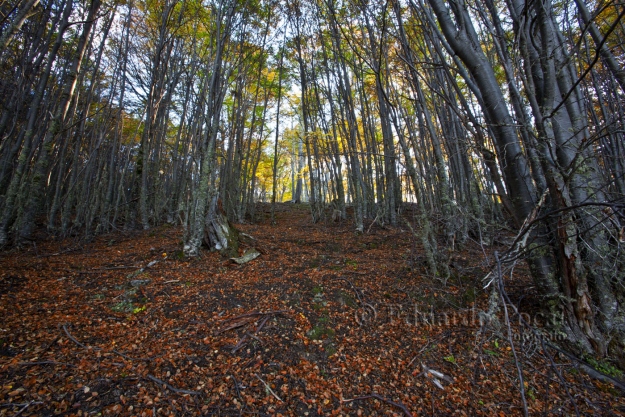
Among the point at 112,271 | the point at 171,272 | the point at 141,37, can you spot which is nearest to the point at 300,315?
the point at 171,272

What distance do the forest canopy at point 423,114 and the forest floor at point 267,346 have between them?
2.38 ft

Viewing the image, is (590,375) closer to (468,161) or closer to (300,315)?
(300,315)

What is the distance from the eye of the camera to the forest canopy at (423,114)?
258 cm

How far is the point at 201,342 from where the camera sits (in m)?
2.80

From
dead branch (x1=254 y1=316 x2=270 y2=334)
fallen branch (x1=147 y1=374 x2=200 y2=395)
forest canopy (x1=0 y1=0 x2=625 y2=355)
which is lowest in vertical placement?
fallen branch (x1=147 y1=374 x2=200 y2=395)

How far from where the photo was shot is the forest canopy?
2.58 m

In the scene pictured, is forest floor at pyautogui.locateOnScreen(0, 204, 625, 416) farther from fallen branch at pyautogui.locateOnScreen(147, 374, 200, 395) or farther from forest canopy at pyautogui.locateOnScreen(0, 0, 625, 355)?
forest canopy at pyautogui.locateOnScreen(0, 0, 625, 355)

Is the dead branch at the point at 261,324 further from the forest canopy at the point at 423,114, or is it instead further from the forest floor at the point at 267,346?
the forest canopy at the point at 423,114

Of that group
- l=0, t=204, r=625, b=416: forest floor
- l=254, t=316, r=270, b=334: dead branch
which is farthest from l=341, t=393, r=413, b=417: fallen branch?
l=254, t=316, r=270, b=334: dead branch

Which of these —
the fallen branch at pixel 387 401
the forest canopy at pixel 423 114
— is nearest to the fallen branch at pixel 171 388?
the fallen branch at pixel 387 401

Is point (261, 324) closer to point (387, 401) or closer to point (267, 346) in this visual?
point (267, 346)

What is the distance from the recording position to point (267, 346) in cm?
280

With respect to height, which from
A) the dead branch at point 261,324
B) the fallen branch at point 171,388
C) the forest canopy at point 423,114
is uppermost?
→ the forest canopy at point 423,114

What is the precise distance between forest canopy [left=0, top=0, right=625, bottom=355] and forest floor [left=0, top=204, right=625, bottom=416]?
2.38 feet
